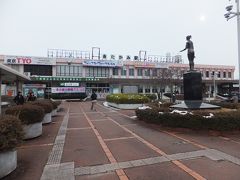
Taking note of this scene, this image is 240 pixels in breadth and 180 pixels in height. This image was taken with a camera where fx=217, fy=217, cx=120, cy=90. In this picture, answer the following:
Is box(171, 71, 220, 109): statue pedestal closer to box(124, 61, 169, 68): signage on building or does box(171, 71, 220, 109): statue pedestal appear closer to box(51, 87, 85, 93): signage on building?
box(51, 87, 85, 93): signage on building

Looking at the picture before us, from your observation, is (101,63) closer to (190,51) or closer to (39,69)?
(39,69)

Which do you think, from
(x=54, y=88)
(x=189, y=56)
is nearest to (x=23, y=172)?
(x=189, y=56)

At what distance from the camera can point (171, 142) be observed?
751 centimetres

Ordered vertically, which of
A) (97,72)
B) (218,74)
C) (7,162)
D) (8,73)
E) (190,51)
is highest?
(218,74)

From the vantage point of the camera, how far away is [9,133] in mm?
4977

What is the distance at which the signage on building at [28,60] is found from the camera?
3816cm

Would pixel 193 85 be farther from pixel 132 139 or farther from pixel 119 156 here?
pixel 119 156

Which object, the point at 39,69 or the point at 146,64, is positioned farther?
the point at 146,64

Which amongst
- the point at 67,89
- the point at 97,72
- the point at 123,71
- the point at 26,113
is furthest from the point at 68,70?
the point at 26,113

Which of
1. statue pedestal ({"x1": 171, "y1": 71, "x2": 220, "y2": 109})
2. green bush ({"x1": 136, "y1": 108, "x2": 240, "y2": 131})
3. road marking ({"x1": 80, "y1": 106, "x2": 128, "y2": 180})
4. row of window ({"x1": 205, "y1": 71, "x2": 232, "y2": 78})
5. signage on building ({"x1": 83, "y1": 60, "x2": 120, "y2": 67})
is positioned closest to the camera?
road marking ({"x1": 80, "y1": 106, "x2": 128, "y2": 180})

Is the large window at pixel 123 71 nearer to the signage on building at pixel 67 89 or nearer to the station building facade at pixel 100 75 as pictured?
the station building facade at pixel 100 75

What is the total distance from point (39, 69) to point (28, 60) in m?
2.46

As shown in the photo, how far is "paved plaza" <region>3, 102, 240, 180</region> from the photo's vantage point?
4.78 metres

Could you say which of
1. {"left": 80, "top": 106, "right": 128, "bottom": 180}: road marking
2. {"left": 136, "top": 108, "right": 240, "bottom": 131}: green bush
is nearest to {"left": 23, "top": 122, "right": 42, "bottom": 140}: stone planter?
{"left": 80, "top": 106, "right": 128, "bottom": 180}: road marking
